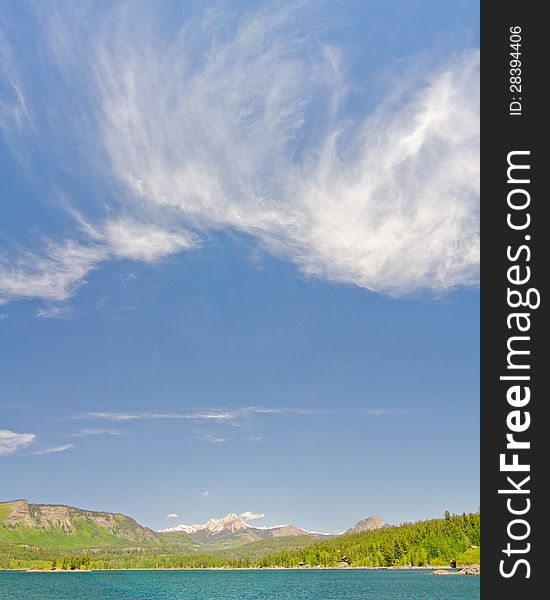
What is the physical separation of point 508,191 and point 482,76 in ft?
9.44

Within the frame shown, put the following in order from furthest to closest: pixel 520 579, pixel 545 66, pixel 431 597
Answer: pixel 431 597
pixel 545 66
pixel 520 579

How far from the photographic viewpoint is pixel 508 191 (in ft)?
43.3

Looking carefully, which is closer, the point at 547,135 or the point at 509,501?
the point at 509,501

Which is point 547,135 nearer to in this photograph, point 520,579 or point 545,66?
point 545,66

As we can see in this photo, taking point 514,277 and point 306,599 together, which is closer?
point 514,277

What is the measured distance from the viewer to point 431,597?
12431 cm

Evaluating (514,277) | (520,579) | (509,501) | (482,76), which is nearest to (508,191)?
(514,277)

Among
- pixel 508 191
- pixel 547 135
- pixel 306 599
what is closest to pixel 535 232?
pixel 508 191

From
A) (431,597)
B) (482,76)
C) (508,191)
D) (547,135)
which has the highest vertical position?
(482,76)

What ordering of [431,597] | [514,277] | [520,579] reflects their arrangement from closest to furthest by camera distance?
1. [520,579]
2. [514,277]
3. [431,597]

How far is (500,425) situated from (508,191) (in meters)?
5.03

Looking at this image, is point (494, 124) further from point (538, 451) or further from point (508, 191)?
point (538, 451)

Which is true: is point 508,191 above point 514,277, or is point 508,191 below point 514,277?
above

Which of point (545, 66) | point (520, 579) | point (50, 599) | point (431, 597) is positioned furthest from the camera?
point (50, 599)
